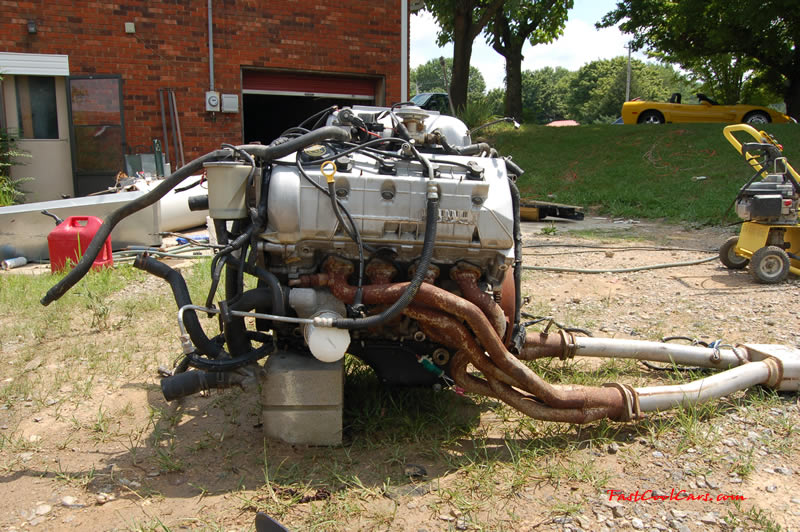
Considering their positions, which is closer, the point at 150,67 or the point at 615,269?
the point at 615,269

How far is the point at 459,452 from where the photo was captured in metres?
3.38

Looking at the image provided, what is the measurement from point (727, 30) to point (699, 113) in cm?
260

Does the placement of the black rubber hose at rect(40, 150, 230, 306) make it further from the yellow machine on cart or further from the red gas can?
the yellow machine on cart

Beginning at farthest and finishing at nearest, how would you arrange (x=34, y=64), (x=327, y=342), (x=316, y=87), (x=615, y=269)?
(x=316, y=87), (x=34, y=64), (x=615, y=269), (x=327, y=342)

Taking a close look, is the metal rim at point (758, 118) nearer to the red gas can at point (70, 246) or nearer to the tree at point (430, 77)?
the red gas can at point (70, 246)

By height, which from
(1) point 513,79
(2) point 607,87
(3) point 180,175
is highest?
(2) point 607,87

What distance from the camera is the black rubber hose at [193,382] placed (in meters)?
3.15

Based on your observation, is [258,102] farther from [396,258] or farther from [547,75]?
[547,75]

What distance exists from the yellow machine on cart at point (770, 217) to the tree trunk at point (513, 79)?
1456cm

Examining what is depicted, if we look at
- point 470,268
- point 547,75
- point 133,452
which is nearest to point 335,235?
point 470,268

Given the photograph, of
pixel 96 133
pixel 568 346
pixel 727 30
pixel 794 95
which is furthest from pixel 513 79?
pixel 568 346

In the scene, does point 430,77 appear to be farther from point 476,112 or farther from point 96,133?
point 96,133

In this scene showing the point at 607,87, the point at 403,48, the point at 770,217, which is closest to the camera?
the point at 770,217
